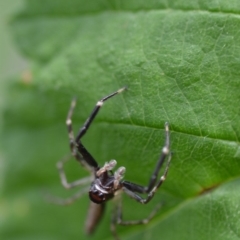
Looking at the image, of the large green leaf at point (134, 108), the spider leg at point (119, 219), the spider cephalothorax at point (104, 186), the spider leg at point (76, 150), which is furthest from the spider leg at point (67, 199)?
the spider cephalothorax at point (104, 186)

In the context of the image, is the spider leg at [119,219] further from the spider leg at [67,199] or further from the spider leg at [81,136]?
the spider leg at [81,136]

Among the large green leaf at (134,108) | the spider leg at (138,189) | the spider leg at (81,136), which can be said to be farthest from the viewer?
the spider leg at (81,136)

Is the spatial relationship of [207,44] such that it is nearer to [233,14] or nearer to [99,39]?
[233,14]

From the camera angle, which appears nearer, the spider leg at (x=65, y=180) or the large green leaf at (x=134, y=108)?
the large green leaf at (x=134, y=108)

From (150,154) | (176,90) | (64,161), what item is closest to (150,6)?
(176,90)

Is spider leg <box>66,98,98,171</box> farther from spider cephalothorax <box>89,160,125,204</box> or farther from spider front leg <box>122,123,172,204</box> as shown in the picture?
spider front leg <box>122,123,172,204</box>

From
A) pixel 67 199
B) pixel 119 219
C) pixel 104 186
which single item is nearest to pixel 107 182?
pixel 104 186

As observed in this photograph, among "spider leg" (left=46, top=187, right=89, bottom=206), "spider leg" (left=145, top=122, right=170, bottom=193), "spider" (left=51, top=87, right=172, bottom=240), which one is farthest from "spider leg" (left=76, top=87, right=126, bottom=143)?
"spider leg" (left=46, top=187, right=89, bottom=206)

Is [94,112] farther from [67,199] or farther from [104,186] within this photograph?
[67,199]
